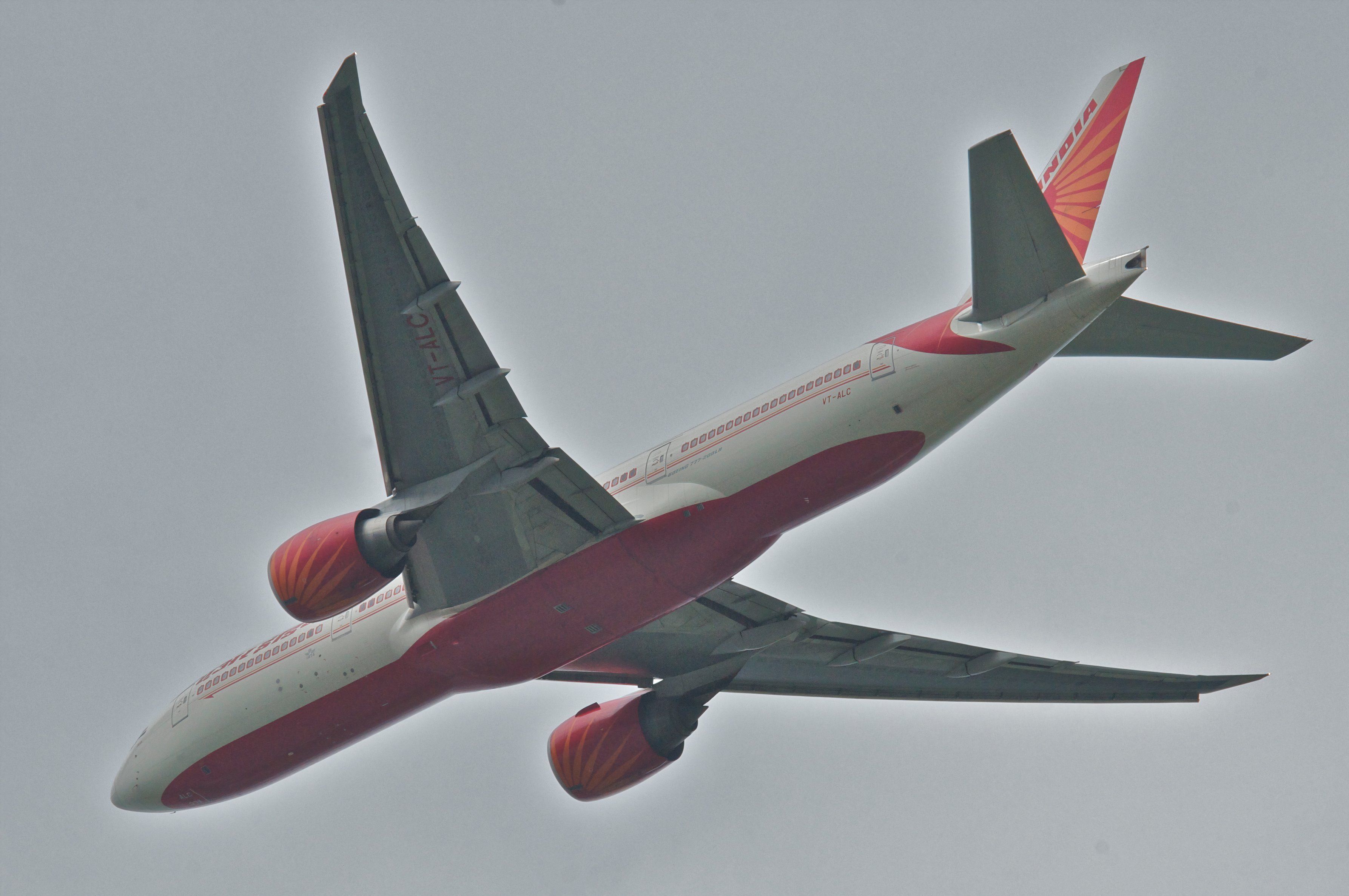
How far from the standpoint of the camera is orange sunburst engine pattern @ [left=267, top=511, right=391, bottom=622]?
21.9m

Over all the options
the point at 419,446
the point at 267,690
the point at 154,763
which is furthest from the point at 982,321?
the point at 154,763

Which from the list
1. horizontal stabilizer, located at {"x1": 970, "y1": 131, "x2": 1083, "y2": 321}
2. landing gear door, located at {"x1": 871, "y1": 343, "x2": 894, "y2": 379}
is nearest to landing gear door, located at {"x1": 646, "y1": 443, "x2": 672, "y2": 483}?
landing gear door, located at {"x1": 871, "y1": 343, "x2": 894, "y2": 379}

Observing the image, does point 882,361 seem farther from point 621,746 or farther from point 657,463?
point 621,746

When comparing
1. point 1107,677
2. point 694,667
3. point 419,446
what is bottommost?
point 1107,677

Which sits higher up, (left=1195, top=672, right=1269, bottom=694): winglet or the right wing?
the right wing

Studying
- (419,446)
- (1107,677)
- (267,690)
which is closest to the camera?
(419,446)

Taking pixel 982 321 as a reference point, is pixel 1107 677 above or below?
below

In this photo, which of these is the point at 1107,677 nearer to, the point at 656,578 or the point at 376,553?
the point at 656,578

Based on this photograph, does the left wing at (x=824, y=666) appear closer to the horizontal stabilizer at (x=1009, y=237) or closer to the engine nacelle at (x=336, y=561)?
the engine nacelle at (x=336, y=561)

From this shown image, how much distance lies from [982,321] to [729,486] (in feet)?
14.5

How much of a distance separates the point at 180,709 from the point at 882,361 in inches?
593

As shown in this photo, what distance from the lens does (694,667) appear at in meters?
28.7

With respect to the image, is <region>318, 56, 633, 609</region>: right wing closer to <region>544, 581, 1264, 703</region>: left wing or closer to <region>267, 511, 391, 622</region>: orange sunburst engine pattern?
<region>267, 511, 391, 622</region>: orange sunburst engine pattern

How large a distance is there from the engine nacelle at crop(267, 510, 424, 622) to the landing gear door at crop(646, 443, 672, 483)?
3.58 metres
